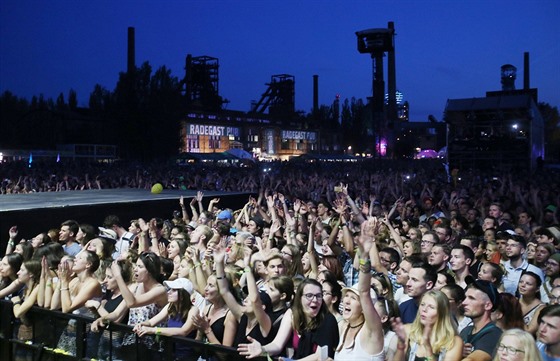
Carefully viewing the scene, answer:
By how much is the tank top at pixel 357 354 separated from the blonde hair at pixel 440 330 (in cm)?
34

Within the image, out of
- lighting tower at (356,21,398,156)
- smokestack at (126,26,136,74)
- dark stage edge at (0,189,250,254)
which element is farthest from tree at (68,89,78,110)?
dark stage edge at (0,189,250,254)

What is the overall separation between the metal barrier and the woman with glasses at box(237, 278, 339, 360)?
42 cm

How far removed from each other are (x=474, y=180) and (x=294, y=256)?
1279 centimetres

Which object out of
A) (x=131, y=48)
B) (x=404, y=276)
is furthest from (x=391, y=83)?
(x=404, y=276)

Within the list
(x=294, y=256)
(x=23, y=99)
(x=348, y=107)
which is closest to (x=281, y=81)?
(x=348, y=107)

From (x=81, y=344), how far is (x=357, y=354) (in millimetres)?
2280

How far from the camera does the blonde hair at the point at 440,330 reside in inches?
155

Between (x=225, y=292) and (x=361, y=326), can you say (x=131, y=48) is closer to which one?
(x=225, y=292)

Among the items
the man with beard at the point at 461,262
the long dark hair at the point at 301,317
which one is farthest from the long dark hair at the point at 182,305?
the man with beard at the point at 461,262

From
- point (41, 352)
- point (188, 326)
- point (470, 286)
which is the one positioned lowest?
point (41, 352)

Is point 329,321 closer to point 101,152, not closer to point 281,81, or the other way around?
point 101,152

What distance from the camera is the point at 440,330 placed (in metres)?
4.00

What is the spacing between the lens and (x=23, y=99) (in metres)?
66.8

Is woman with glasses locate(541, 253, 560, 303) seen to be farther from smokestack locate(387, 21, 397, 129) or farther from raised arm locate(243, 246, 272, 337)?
smokestack locate(387, 21, 397, 129)
